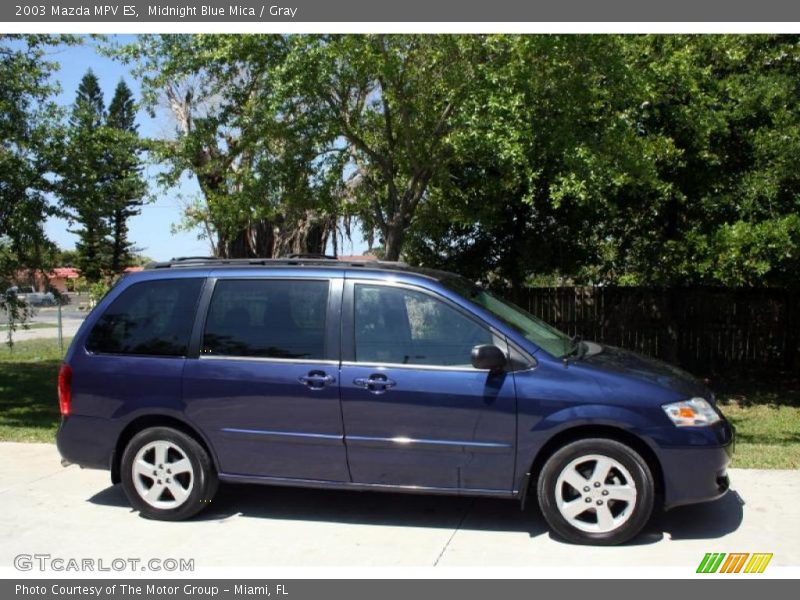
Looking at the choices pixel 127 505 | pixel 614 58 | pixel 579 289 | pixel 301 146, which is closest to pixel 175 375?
pixel 127 505

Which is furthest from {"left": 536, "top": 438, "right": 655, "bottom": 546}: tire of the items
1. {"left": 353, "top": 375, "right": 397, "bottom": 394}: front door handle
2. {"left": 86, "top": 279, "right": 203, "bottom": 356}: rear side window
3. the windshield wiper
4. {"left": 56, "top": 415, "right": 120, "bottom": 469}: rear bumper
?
{"left": 56, "top": 415, "right": 120, "bottom": 469}: rear bumper

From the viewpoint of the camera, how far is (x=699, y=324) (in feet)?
42.3

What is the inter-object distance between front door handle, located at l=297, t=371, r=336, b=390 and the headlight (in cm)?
221

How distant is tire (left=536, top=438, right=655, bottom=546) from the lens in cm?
494

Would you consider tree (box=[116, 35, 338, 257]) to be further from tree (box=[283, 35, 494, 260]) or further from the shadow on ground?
the shadow on ground

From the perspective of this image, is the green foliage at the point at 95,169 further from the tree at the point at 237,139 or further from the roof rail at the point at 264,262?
the roof rail at the point at 264,262

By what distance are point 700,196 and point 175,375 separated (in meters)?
7.80

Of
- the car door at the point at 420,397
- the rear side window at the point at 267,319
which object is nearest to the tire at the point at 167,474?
the rear side window at the point at 267,319

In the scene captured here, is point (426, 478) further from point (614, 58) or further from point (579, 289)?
point (579, 289)

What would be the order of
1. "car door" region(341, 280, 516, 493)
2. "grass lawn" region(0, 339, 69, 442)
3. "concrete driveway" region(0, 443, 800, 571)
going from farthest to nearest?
1. "grass lawn" region(0, 339, 69, 442)
2. "car door" region(341, 280, 516, 493)
3. "concrete driveway" region(0, 443, 800, 571)

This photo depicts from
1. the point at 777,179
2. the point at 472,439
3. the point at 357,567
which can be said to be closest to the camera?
the point at 357,567

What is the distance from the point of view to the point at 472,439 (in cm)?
504

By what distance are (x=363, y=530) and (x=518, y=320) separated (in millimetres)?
1875

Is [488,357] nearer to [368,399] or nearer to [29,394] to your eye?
[368,399]
